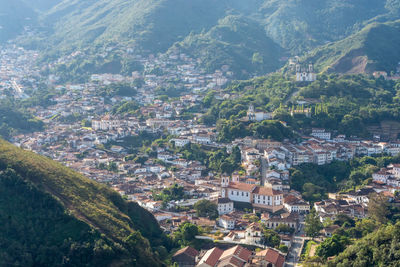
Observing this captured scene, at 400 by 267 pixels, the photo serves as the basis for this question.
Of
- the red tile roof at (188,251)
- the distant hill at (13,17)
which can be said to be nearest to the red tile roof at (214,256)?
the red tile roof at (188,251)

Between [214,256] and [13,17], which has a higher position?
[13,17]

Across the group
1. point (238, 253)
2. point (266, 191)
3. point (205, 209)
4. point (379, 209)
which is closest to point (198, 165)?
point (266, 191)

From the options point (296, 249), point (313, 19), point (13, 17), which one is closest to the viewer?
point (296, 249)

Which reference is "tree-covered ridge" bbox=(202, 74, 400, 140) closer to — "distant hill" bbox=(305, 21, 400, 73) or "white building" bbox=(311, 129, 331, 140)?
"white building" bbox=(311, 129, 331, 140)

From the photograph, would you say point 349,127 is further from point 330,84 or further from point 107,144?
point 107,144

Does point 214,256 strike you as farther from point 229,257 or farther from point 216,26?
point 216,26

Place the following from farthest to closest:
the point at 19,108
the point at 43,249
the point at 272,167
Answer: the point at 19,108
the point at 272,167
the point at 43,249

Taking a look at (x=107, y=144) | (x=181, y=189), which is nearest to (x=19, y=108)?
(x=107, y=144)
